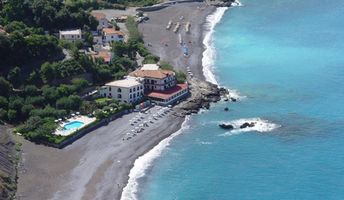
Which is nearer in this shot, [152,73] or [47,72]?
[47,72]

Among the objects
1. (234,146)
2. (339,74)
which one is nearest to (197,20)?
(339,74)

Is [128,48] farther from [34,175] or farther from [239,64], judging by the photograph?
[34,175]

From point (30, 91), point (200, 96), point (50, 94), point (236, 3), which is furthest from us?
point (236, 3)

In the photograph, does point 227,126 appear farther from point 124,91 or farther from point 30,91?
point 30,91

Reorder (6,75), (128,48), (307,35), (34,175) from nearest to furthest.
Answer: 1. (34,175)
2. (6,75)
3. (128,48)
4. (307,35)

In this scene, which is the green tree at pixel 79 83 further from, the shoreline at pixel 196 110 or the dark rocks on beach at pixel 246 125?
the dark rocks on beach at pixel 246 125

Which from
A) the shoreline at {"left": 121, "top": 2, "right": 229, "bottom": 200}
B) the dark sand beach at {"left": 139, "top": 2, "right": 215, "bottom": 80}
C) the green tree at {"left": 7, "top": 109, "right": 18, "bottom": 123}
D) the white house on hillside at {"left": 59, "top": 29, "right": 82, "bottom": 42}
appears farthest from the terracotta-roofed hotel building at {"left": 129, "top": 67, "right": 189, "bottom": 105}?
the green tree at {"left": 7, "top": 109, "right": 18, "bottom": 123}

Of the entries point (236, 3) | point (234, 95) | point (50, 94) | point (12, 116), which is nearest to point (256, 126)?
point (234, 95)
